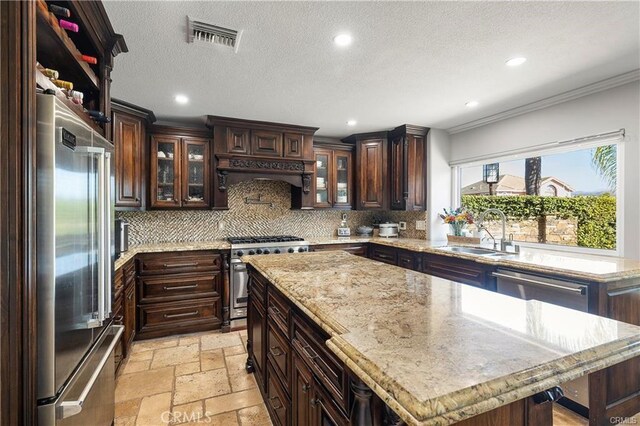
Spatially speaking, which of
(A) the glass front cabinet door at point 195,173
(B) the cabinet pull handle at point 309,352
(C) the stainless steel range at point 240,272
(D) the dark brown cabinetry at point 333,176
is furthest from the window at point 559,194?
(A) the glass front cabinet door at point 195,173

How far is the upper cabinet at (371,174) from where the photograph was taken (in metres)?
4.57

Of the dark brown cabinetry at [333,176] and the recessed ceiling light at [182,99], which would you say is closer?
the recessed ceiling light at [182,99]

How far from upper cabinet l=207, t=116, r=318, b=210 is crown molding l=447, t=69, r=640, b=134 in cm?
220

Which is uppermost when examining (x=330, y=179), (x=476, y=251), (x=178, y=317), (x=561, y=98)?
(x=561, y=98)

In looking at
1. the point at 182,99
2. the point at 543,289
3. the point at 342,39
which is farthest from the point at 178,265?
the point at 543,289

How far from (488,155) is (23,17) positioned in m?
4.17

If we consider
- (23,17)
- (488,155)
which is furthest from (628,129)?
(23,17)

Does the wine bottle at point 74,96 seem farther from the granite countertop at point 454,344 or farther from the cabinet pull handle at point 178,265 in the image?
the cabinet pull handle at point 178,265

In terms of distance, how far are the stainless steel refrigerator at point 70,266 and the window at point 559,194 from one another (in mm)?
3735

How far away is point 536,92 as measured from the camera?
9.43 ft

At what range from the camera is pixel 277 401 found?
1.79 metres

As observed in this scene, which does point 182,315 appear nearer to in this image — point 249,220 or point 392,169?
point 249,220

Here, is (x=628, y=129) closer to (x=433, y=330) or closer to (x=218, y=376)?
(x=433, y=330)

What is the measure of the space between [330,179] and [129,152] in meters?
2.58
